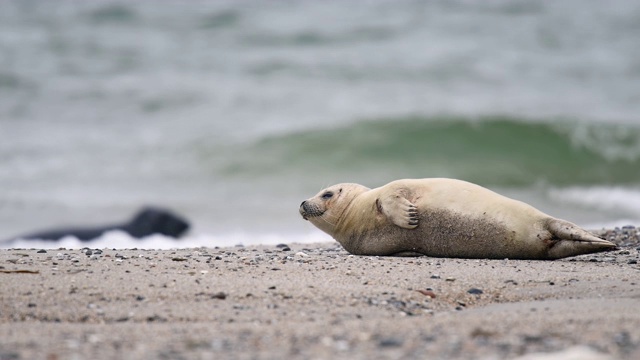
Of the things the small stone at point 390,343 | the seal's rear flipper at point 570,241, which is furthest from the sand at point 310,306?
the seal's rear flipper at point 570,241

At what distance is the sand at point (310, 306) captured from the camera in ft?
11.5

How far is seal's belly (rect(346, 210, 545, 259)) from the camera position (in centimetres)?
638

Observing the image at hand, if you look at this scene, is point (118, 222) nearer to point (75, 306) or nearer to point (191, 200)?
point (191, 200)

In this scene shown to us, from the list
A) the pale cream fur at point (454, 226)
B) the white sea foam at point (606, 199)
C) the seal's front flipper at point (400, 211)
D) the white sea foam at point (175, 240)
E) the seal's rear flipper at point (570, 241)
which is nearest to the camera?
the seal's rear flipper at point (570, 241)

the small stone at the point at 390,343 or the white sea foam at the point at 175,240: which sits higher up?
the white sea foam at the point at 175,240

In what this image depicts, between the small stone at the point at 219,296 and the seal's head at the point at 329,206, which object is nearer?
the small stone at the point at 219,296

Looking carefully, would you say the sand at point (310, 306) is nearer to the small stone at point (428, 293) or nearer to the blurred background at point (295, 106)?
the small stone at point (428, 293)

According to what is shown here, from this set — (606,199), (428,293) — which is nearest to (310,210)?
(428,293)

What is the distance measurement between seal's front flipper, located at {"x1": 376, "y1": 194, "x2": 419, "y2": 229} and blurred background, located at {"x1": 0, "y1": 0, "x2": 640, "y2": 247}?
11.6 ft

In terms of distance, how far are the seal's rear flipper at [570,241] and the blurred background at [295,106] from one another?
166 inches

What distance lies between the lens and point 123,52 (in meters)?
21.5

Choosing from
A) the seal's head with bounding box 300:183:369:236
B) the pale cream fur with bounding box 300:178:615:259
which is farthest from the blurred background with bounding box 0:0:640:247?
the pale cream fur with bounding box 300:178:615:259

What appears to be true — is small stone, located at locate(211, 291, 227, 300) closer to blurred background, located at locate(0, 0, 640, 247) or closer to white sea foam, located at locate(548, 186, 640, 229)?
blurred background, located at locate(0, 0, 640, 247)

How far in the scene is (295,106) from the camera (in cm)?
1867
